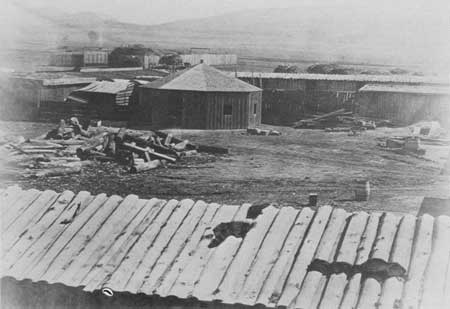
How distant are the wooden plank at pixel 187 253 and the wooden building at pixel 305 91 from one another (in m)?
24.4

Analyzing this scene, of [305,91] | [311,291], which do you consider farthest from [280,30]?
[305,91]

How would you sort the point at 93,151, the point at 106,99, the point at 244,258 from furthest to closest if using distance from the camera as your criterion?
the point at 106,99 → the point at 93,151 → the point at 244,258

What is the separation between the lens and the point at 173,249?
8281 mm

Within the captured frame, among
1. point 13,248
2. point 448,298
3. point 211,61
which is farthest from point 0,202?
point 211,61

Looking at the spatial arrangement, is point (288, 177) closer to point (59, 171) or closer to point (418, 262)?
point (59, 171)

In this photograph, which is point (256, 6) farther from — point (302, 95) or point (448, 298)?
point (302, 95)

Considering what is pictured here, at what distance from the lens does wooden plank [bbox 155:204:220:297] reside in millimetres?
7629

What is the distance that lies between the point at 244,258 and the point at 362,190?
11.7 metres

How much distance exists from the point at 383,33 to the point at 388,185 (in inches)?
212

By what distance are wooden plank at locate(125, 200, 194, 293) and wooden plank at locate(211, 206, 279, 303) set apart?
3.57ft

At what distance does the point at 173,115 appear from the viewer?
3225 centimetres

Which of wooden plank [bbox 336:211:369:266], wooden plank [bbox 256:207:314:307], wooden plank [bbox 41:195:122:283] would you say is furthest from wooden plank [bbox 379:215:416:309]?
wooden plank [bbox 41:195:122:283]

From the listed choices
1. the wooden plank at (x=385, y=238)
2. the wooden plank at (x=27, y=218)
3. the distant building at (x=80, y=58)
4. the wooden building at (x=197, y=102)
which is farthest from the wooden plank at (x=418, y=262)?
the distant building at (x=80, y=58)

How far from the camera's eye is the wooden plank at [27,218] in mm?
8836
